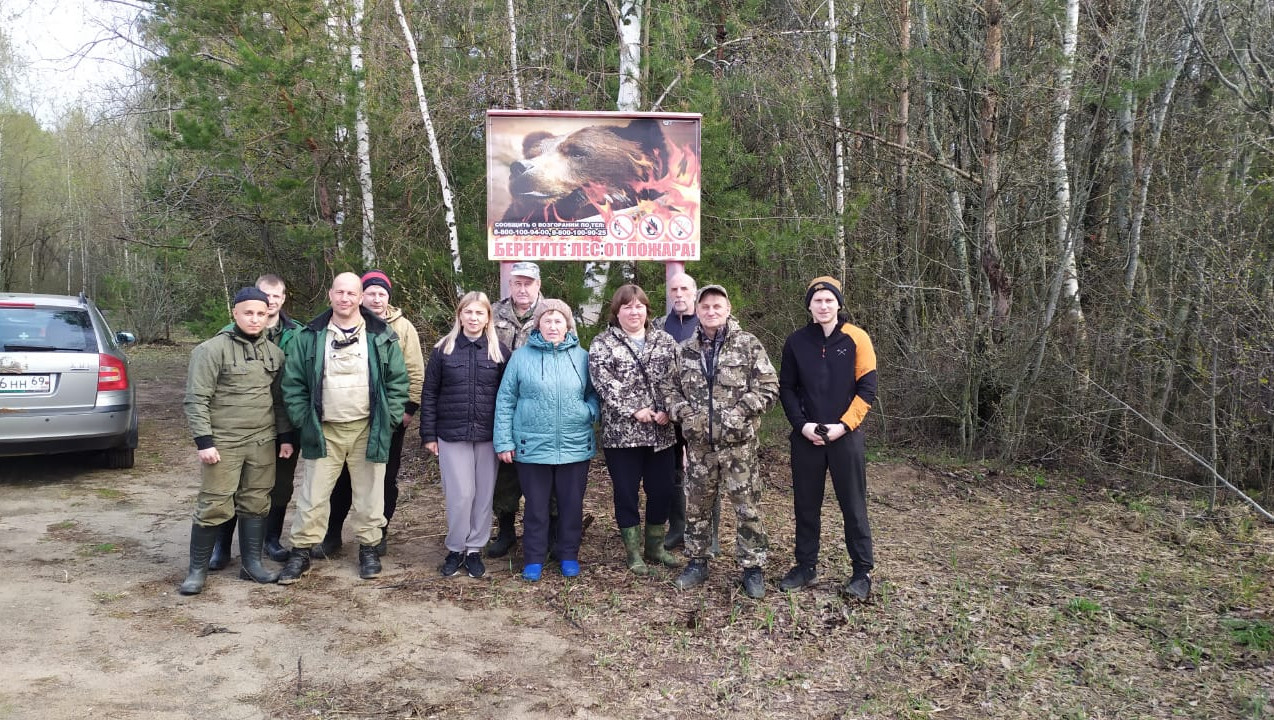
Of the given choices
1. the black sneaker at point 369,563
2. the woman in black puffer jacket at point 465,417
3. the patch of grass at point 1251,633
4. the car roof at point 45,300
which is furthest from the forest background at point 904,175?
the black sneaker at point 369,563

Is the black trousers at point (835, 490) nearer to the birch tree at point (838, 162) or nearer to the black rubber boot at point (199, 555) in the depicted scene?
the black rubber boot at point (199, 555)

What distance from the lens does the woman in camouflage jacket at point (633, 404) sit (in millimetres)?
4738

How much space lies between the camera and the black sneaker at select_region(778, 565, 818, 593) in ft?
15.1

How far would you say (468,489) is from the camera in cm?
487

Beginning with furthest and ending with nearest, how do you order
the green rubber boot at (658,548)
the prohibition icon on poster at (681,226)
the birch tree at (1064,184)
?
the birch tree at (1064,184)
the prohibition icon on poster at (681,226)
the green rubber boot at (658,548)

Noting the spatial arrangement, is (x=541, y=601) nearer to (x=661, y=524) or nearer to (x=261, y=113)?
(x=661, y=524)

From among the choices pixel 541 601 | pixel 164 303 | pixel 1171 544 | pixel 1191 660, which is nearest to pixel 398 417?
pixel 541 601

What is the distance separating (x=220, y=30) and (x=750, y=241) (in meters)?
5.78

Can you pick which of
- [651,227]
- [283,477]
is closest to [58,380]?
[283,477]

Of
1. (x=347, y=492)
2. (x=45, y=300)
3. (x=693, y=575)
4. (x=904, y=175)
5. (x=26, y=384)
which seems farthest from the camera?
(x=904, y=175)

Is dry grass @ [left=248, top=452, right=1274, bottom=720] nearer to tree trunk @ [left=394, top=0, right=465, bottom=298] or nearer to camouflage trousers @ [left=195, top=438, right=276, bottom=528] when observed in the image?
camouflage trousers @ [left=195, top=438, right=276, bottom=528]

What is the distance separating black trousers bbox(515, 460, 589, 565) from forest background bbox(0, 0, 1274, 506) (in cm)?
253

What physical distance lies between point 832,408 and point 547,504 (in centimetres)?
172

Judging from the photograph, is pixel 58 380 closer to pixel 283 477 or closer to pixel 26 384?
pixel 26 384
